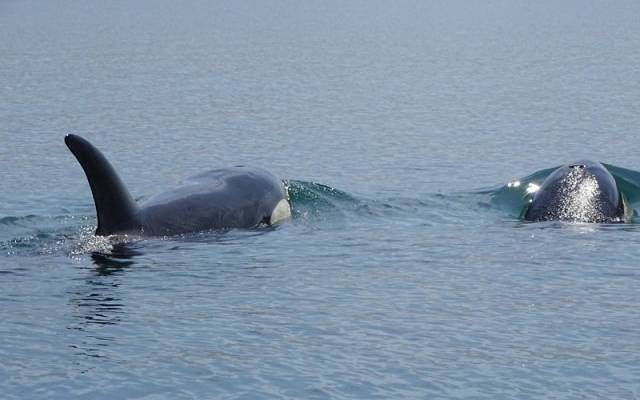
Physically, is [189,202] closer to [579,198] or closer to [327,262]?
[327,262]

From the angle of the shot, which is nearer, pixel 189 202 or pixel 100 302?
pixel 100 302

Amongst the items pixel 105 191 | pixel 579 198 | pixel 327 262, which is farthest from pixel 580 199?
pixel 105 191

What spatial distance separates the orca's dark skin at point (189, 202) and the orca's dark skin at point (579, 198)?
14.8 ft

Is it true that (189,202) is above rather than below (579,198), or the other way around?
below

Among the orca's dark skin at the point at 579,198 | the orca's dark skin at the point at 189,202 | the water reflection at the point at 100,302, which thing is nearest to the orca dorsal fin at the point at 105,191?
the orca's dark skin at the point at 189,202

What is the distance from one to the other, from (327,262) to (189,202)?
10.3 ft

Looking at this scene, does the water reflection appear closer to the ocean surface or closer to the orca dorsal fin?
the ocean surface

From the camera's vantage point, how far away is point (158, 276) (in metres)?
19.5

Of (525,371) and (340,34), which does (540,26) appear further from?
(525,371)

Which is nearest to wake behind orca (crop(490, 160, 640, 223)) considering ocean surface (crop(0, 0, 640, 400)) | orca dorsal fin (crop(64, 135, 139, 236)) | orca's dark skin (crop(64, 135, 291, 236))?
ocean surface (crop(0, 0, 640, 400))

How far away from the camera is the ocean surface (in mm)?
15414

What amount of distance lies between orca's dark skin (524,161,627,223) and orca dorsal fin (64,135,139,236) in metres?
7.20

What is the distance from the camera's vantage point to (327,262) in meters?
20.9

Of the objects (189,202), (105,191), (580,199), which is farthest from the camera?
(580,199)
